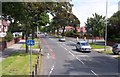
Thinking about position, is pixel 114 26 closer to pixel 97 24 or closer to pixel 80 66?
pixel 97 24

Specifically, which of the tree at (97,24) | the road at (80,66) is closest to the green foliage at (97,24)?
the tree at (97,24)

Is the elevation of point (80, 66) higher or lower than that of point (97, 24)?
lower

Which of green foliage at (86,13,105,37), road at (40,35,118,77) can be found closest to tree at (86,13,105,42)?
green foliage at (86,13,105,37)

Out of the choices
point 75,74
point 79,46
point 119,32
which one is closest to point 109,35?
point 119,32

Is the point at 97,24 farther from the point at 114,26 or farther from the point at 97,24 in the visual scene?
the point at 114,26

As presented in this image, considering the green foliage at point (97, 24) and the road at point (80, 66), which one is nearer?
the road at point (80, 66)

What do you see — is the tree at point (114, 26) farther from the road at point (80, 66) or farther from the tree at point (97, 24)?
the road at point (80, 66)

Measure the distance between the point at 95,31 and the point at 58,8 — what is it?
1124 inches

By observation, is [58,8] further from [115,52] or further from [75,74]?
[75,74]

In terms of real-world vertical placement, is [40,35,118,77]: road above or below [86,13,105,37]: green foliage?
below

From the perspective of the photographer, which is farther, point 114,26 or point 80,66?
point 114,26

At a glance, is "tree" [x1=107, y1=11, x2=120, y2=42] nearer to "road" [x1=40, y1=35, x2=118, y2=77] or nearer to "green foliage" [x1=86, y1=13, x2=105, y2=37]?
"green foliage" [x1=86, y1=13, x2=105, y2=37]

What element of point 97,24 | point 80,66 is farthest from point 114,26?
point 80,66

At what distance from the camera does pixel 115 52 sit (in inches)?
1555
